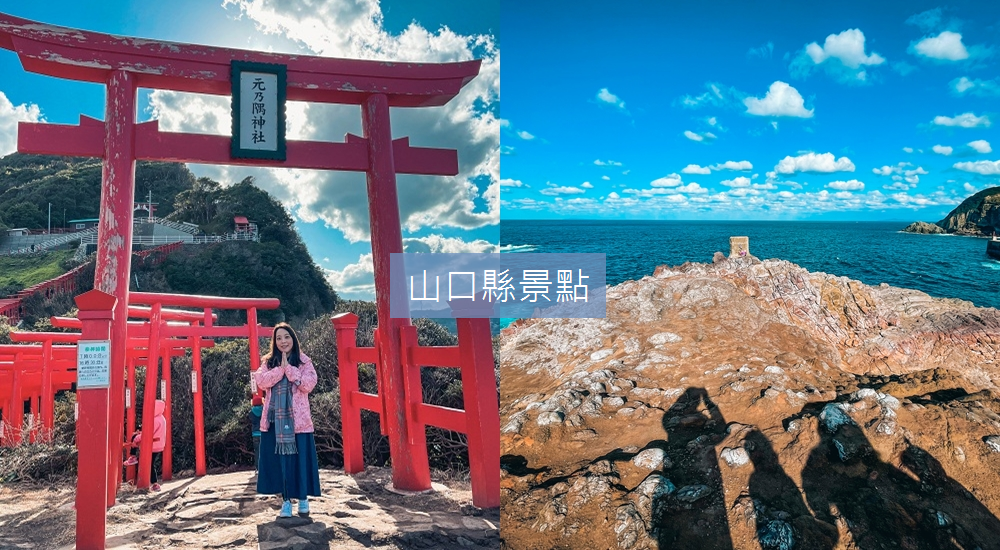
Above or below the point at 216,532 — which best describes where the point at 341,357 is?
above

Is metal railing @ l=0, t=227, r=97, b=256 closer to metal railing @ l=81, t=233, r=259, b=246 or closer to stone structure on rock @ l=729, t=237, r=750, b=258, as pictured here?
metal railing @ l=81, t=233, r=259, b=246

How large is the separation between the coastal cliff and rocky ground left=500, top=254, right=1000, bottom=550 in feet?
6.56

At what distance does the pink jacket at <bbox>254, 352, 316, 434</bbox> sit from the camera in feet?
11.7

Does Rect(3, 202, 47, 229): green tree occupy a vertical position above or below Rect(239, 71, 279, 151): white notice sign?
above

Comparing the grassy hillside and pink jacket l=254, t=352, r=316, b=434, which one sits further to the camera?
the grassy hillside

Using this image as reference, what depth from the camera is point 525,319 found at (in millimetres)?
8523

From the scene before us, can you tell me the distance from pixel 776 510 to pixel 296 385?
3.16 meters

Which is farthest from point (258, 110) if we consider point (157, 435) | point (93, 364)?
point (157, 435)

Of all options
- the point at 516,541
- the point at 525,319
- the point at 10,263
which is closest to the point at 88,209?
the point at 10,263

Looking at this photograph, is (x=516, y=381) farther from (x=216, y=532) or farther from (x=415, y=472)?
(x=216, y=532)

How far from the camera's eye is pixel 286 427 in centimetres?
360

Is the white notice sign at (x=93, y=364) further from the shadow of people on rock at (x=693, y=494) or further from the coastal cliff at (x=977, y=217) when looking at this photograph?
the coastal cliff at (x=977, y=217)

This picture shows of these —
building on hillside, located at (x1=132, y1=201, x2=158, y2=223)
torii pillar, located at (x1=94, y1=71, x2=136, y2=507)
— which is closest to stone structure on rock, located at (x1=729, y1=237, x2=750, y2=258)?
torii pillar, located at (x1=94, y1=71, x2=136, y2=507)

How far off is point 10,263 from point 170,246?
5.31m
